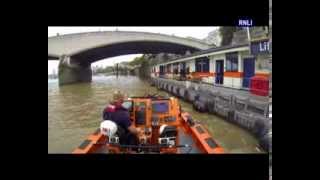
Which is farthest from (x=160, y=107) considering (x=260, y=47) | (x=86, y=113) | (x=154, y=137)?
(x=260, y=47)

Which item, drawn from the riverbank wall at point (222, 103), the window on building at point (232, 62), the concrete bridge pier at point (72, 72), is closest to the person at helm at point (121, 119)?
the concrete bridge pier at point (72, 72)

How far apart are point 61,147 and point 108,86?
1.15 m

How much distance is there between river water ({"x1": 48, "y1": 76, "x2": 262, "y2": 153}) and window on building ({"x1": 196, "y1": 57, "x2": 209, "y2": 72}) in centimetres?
72

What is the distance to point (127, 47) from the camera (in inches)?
197

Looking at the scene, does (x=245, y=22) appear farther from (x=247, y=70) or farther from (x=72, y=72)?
(x=72, y=72)

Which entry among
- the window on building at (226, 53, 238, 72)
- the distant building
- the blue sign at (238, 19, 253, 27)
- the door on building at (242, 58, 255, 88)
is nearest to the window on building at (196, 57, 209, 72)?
the window on building at (226, 53, 238, 72)

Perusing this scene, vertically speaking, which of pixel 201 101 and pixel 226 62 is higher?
pixel 226 62

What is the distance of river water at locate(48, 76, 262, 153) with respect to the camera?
13.9ft

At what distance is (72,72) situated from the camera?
17.4ft

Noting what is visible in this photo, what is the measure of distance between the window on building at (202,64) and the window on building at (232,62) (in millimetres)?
327

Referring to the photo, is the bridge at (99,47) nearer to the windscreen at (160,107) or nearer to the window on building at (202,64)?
the window on building at (202,64)

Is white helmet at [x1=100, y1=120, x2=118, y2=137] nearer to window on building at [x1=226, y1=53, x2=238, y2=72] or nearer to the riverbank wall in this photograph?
the riverbank wall
